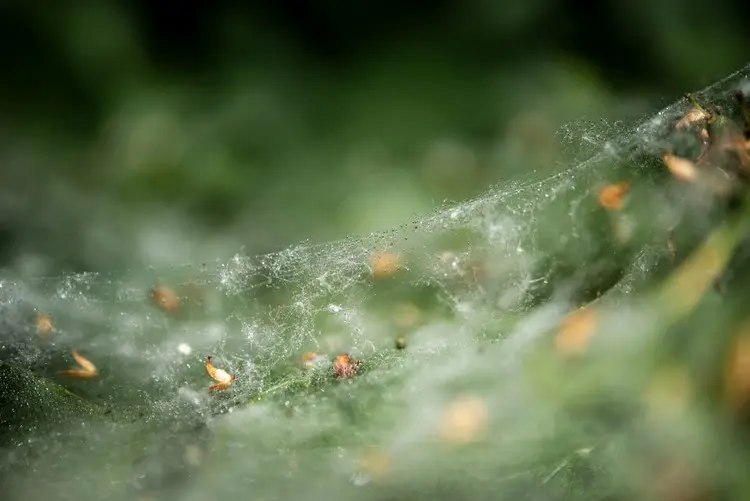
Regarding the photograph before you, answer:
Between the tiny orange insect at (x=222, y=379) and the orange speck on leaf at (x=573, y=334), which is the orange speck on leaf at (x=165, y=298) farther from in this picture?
the orange speck on leaf at (x=573, y=334)

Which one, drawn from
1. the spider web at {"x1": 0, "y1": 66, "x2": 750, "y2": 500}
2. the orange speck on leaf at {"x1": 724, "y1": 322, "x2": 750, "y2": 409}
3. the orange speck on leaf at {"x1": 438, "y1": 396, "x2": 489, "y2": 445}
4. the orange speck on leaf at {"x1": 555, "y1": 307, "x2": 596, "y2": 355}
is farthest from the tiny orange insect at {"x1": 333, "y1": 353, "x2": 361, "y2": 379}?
the orange speck on leaf at {"x1": 724, "y1": 322, "x2": 750, "y2": 409}

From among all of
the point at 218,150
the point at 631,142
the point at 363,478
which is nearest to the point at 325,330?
the point at 363,478

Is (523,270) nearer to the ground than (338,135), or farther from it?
nearer to the ground

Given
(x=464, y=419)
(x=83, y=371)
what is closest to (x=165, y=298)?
(x=83, y=371)

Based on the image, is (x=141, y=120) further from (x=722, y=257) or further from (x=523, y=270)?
(x=722, y=257)

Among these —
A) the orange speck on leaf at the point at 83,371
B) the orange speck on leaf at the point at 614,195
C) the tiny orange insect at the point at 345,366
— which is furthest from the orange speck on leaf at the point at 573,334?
the orange speck on leaf at the point at 83,371

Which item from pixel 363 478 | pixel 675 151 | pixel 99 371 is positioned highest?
pixel 675 151
